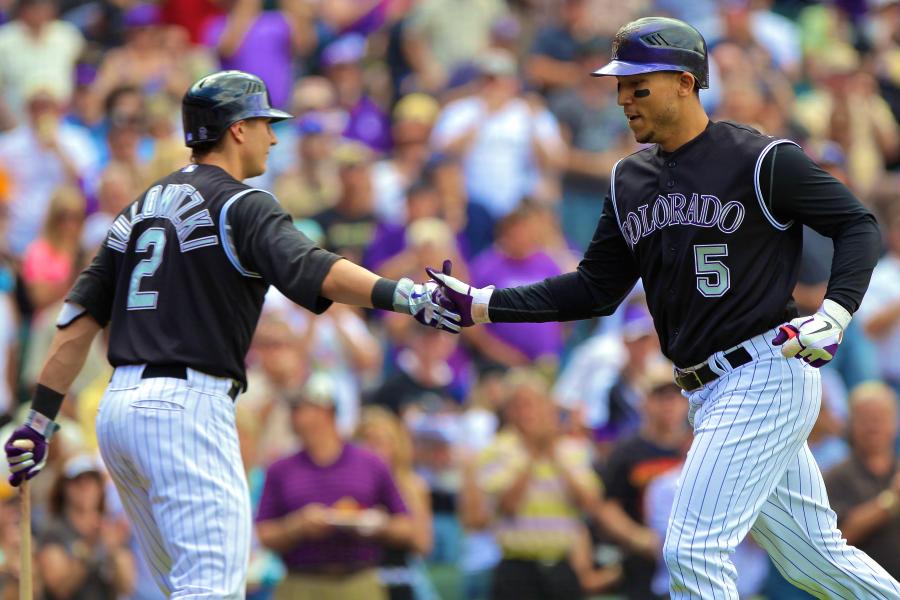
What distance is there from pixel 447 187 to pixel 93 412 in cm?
385

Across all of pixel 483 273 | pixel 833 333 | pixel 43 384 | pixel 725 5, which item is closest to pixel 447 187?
pixel 483 273

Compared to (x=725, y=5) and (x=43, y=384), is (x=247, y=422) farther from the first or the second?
(x=725, y=5)

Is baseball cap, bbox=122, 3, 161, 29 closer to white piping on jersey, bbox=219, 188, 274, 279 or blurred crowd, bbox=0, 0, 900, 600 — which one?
blurred crowd, bbox=0, 0, 900, 600

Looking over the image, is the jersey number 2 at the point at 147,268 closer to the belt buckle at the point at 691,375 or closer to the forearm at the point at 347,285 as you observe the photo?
the forearm at the point at 347,285

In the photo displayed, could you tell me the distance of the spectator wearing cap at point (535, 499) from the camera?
9539 millimetres

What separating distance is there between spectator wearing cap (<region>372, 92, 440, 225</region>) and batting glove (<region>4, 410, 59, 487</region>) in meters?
5.96

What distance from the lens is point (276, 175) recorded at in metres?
12.9

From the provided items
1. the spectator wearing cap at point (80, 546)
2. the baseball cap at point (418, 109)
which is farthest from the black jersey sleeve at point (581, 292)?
the baseball cap at point (418, 109)

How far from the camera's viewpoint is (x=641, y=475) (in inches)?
378

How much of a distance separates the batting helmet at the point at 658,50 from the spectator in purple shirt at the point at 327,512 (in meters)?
4.13

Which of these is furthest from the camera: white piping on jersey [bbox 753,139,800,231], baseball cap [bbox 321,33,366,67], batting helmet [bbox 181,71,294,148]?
baseball cap [bbox 321,33,366,67]

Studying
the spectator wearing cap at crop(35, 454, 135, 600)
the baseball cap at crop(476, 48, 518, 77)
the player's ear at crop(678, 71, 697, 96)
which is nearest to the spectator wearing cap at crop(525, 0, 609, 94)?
the baseball cap at crop(476, 48, 518, 77)

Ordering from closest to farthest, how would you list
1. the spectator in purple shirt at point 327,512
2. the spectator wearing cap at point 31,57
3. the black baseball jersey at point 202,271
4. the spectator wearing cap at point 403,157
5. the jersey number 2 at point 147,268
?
the black baseball jersey at point 202,271 < the jersey number 2 at point 147,268 < the spectator in purple shirt at point 327,512 < the spectator wearing cap at point 403,157 < the spectator wearing cap at point 31,57

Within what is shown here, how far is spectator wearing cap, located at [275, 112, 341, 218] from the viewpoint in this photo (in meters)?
12.5
